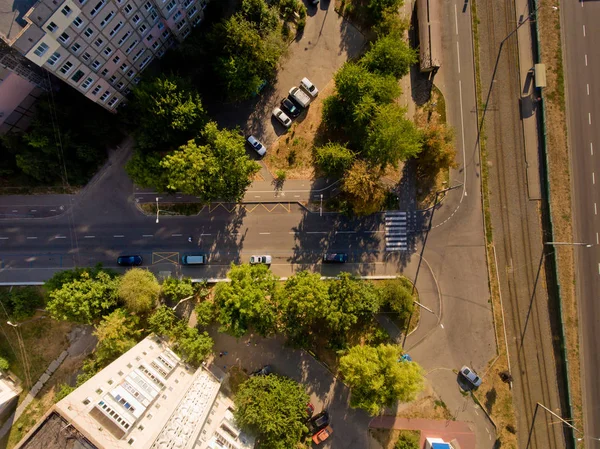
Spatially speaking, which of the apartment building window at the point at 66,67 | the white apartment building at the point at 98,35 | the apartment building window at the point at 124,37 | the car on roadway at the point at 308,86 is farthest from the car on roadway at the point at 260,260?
the apartment building window at the point at 124,37

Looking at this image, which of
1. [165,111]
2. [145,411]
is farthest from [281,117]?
[145,411]

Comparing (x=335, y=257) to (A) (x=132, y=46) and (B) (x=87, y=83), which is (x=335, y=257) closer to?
(A) (x=132, y=46)

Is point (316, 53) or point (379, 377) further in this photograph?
point (316, 53)

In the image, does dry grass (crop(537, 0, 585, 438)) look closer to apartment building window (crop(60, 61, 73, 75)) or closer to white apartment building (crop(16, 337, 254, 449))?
white apartment building (crop(16, 337, 254, 449))

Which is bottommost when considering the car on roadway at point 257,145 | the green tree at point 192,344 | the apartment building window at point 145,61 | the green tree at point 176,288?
the green tree at point 192,344

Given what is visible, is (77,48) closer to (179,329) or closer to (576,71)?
(179,329)

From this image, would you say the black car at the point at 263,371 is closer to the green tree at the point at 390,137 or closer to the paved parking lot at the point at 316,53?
the green tree at the point at 390,137

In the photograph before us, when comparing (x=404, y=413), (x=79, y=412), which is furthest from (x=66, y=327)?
(x=404, y=413)
